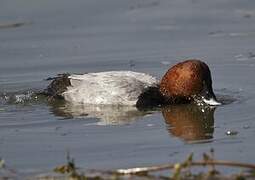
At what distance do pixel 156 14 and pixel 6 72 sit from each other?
310 centimetres

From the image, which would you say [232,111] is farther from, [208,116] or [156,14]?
[156,14]

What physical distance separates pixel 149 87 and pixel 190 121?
102 cm

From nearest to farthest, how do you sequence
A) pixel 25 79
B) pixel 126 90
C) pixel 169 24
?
pixel 126 90 < pixel 25 79 < pixel 169 24

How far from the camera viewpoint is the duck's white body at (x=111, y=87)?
10.3 meters

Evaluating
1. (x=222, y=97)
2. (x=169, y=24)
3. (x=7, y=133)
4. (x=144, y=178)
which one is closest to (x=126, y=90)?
(x=222, y=97)

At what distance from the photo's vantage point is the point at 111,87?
34.0ft

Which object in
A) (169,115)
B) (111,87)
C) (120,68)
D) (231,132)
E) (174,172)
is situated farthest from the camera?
(120,68)

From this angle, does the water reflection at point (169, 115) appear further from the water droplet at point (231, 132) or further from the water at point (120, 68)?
the water droplet at point (231, 132)

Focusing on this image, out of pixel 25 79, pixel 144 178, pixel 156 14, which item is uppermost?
pixel 156 14

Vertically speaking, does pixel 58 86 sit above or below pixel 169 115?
above

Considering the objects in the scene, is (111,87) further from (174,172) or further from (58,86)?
(174,172)

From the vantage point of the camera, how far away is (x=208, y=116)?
31.7 ft

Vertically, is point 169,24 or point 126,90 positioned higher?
point 169,24

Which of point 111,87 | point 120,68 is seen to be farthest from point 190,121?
point 120,68
